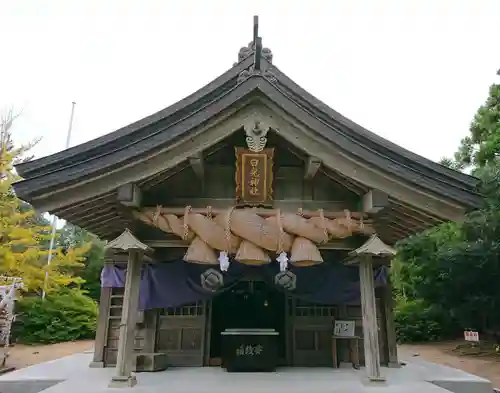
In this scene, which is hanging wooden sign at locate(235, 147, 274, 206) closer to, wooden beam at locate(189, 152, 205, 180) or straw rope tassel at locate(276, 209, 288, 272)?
straw rope tassel at locate(276, 209, 288, 272)

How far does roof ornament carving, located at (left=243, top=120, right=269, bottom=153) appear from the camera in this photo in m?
6.04

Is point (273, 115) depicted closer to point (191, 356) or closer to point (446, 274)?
point (191, 356)

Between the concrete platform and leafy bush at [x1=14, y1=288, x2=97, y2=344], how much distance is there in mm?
13538

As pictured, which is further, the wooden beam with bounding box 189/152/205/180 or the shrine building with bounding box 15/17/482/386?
the wooden beam with bounding box 189/152/205/180

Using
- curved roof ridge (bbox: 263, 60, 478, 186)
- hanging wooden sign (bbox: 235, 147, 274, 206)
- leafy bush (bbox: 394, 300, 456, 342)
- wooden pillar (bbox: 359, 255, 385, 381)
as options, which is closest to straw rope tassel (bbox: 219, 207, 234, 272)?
hanging wooden sign (bbox: 235, 147, 274, 206)

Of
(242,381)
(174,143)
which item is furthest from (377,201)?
(242,381)

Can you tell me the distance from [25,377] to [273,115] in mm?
5929

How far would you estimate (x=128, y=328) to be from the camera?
19.2ft

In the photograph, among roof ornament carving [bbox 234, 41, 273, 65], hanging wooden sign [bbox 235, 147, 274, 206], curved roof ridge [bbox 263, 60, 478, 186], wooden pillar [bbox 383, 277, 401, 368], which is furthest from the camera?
roof ornament carving [bbox 234, 41, 273, 65]

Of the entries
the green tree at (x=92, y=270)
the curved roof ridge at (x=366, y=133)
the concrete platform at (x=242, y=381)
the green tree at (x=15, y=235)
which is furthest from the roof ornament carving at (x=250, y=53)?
the green tree at (x=92, y=270)

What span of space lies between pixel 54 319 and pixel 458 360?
727 inches

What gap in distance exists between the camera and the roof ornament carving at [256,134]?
6035mm

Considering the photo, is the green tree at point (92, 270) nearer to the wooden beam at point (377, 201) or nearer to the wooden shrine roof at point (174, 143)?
the wooden shrine roof at point (174, 143)

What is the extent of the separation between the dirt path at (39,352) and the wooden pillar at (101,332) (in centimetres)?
829
